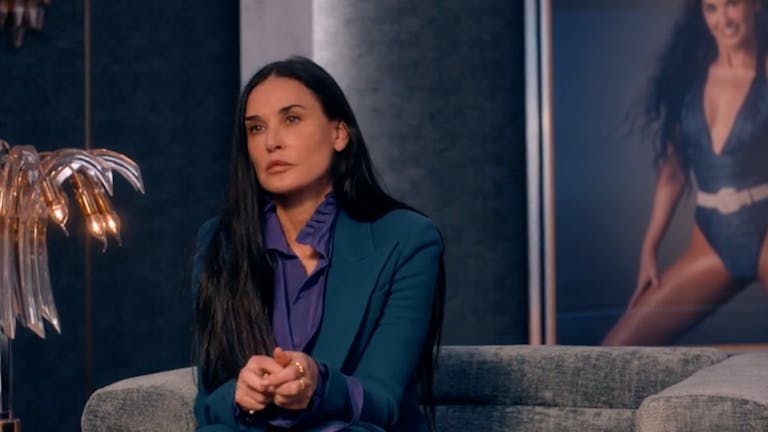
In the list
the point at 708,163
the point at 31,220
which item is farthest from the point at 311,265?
the point at 708,163

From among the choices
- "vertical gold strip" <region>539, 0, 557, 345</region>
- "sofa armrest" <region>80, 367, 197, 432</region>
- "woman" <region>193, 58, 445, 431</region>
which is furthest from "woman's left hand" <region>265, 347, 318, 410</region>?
"vertical gold strip" <region>539, 0, 557, 345</region>

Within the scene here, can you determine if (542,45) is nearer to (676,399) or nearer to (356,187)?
(356,187)

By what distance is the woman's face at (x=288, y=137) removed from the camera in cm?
205

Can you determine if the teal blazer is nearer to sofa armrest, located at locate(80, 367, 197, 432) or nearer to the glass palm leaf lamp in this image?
sofa armrest, located at locate(80, 367, 197, 432)

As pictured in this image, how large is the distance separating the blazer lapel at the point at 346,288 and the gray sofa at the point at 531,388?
0.26 metres

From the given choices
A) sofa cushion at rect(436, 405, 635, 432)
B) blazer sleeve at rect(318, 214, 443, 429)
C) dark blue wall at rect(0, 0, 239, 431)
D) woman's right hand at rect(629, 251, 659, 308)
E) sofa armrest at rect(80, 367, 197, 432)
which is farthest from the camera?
dark blue wall at rect(0, 0, 239, 431)

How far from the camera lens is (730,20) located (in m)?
3.16

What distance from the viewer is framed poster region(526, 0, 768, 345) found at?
10.4 ft

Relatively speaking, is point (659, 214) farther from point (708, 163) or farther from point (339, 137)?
point (339, 137)

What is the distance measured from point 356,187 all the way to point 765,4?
59.1 inches

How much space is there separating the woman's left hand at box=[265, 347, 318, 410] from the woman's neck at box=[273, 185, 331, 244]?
376mm

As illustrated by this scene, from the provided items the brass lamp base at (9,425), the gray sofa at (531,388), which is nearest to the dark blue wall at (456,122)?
the gray sofa at (531,388)

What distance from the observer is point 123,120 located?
353cm

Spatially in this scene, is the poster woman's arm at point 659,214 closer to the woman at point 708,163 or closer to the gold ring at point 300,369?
the woman at point 708,163
